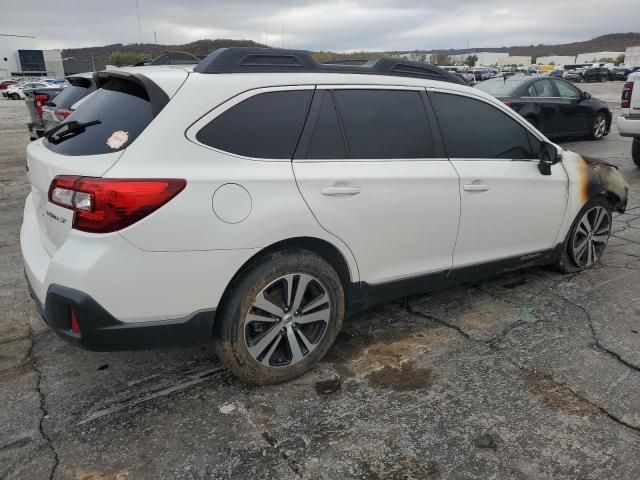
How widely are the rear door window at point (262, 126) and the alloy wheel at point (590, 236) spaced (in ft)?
9.46

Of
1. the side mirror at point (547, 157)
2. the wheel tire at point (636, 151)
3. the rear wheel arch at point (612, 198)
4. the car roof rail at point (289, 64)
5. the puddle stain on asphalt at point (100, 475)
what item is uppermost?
the car roof rail at point (289, 64)

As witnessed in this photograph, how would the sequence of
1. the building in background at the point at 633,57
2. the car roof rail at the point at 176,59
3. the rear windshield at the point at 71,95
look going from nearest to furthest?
the car roof rail at the point at 176,59 → the rear windshield at the point at 71,95 → the building in background at the point at 633,57

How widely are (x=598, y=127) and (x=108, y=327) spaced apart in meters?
14.1

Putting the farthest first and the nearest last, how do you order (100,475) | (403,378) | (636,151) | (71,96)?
(636,151)
(71,96)
(403,378)
(100,475)

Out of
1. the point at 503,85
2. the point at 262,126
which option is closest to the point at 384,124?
the point at 262,126

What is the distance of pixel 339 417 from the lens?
2771mm

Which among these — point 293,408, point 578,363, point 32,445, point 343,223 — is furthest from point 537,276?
point 32,445

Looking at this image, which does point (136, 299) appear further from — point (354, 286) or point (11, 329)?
point (11, 329)

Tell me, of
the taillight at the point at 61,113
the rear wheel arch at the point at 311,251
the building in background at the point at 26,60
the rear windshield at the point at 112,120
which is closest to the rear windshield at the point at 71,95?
the taillight at the point at 61,113

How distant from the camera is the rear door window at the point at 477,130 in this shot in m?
3.58

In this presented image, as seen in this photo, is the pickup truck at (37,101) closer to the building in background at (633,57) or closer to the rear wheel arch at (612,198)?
the rear wheel arch at (612,198)

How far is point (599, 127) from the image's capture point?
13602mm

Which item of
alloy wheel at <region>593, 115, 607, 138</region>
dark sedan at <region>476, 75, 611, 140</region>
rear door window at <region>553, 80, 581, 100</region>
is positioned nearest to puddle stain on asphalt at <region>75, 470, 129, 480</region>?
dark sedan at <region>476, 75, 611, 140</region>

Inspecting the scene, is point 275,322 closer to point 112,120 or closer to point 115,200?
point 115,200
